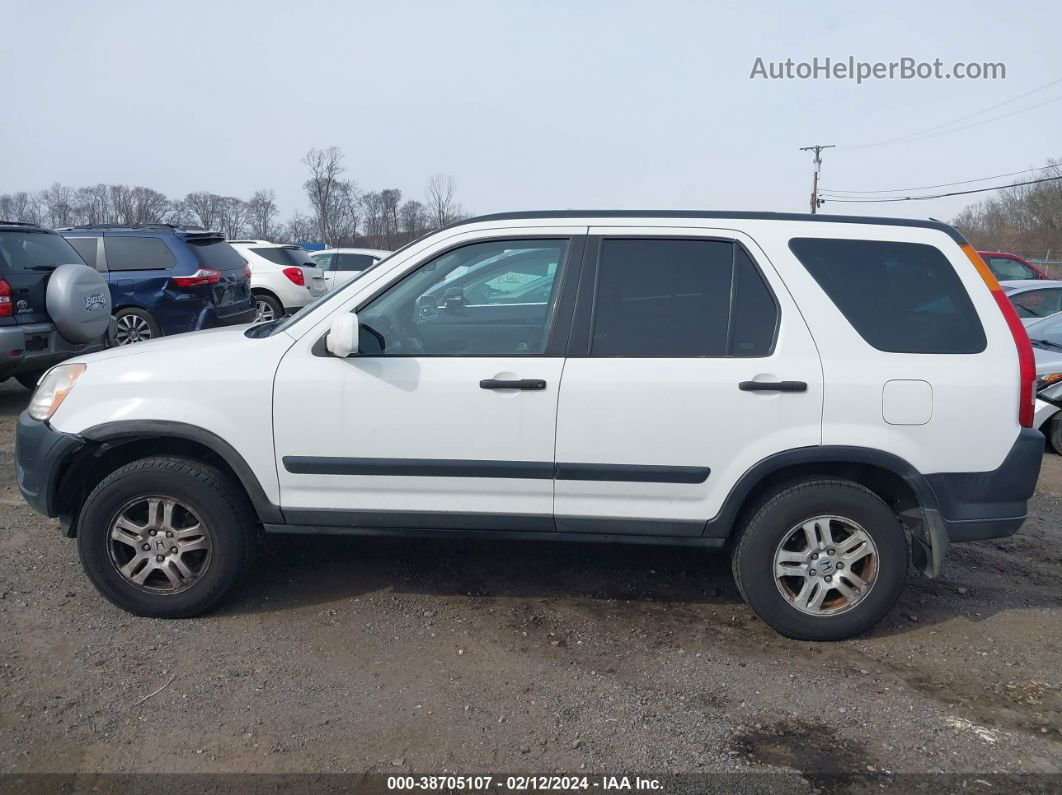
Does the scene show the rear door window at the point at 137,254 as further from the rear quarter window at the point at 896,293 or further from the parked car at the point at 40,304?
the rear quarter window at the point at 896,293

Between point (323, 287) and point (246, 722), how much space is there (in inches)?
597

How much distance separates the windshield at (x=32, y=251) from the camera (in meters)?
7.89

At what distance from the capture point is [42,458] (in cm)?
403

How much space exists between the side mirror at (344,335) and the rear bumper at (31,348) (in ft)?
17.1

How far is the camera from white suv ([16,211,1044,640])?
3.79 meters

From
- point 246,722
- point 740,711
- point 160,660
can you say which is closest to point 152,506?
point 160,660

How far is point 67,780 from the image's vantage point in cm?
295

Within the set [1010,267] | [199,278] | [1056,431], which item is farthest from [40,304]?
[1010,267]

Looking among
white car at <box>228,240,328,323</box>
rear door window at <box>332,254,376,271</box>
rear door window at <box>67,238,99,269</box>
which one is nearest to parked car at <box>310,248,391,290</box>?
rear door window at <box>332,254,376,271</box>

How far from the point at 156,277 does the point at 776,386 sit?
347 inches

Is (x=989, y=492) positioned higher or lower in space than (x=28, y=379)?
higher

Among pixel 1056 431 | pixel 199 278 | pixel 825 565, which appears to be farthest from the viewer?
pixel 199 278

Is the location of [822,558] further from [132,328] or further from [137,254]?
[137,254]

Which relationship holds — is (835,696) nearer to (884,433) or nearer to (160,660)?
(884,433)
